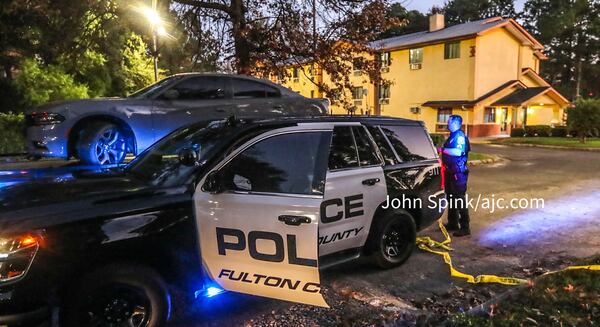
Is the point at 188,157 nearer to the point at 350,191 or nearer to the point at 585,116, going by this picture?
the point at 350,191

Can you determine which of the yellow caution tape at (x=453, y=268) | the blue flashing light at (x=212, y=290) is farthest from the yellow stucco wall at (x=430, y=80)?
the blue flashing light at (x=212, y=290)

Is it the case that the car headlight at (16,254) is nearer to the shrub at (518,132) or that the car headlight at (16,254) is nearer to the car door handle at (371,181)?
the car door handle at (371,181)

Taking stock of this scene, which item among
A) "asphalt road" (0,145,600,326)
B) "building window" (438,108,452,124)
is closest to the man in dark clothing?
"asphalt road" (0,145,600,326)

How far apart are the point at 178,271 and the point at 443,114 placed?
33.5 meters

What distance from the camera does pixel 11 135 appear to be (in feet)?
44.6

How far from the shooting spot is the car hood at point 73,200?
2.86 m

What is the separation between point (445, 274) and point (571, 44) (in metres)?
60.6

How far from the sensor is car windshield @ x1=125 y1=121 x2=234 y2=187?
358cm

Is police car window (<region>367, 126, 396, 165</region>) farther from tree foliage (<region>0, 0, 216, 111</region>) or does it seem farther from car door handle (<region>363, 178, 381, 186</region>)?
tree foliage (<region>0, 0, 216, 111</region>)

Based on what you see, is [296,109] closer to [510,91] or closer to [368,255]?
[368,255]

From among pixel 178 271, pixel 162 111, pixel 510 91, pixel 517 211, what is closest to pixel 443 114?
pixel 510 91

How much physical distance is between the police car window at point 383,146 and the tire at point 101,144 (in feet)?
12.4

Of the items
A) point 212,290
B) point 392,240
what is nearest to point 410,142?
point 392,240

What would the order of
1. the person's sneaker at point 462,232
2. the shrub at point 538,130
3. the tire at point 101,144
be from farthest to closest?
the shrub at point 538,130
the person's sneaker at point 462,232
the tire at point 101,144
